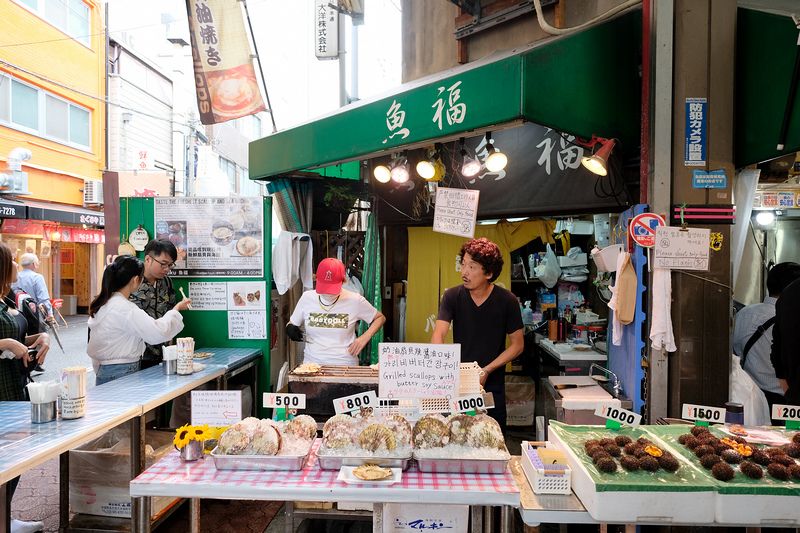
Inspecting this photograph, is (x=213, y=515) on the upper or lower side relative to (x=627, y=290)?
lower

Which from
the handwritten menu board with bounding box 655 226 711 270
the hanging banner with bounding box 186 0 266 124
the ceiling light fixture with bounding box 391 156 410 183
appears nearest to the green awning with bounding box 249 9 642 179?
the ceiling light fixture with bounding box 391 156 410 183

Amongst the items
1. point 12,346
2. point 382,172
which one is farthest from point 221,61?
point 12,346

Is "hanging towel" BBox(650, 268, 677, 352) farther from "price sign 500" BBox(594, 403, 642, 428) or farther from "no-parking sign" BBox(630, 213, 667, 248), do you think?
"price sign 500" BBox(594, 403, 642, 428)

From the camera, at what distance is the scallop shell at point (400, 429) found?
8.42 feet

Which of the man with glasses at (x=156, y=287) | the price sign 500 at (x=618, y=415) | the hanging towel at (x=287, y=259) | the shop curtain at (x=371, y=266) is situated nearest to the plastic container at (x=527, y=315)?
the shop curtain at (x=371, y=266)

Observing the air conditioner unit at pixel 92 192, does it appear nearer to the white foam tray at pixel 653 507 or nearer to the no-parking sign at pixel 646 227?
the no-parking sign at pixel 646 227

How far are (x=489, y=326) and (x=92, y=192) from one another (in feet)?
53.8

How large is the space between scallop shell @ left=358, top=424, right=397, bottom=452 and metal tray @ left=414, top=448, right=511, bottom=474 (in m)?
0.15

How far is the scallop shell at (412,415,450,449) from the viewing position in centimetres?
254

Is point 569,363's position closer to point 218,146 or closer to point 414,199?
point 414,199

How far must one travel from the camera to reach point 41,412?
2.98 m

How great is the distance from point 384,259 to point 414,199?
49.2 inches

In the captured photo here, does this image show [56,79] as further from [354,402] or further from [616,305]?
[616,305]

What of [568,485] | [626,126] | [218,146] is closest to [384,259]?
[626,126]
